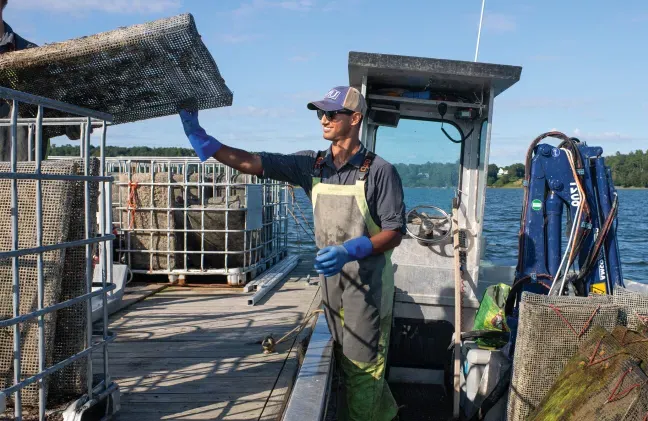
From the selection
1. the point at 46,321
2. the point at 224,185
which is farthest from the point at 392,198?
Answer: the point at 224,185

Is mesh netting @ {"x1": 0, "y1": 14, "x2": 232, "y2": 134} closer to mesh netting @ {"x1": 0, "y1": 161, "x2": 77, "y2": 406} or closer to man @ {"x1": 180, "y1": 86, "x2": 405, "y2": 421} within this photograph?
man @ {"x1": 180, "y1": 86, "x2": 405, "y2": 421}

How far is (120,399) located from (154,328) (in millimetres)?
2028

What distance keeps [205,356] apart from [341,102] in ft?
8.27

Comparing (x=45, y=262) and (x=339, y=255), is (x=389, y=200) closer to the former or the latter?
(x=339, y=255)

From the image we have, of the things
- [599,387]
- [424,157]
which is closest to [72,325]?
[599,387]

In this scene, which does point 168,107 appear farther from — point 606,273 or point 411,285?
point 606,273

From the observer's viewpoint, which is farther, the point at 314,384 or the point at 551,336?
the point at 551,336

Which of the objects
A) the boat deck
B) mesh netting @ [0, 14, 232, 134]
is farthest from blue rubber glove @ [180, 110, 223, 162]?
the boat deck

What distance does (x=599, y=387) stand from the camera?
3.41m

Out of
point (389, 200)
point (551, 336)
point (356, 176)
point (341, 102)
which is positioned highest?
point (341, 102)

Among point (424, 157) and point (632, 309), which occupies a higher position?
point (424, 157)

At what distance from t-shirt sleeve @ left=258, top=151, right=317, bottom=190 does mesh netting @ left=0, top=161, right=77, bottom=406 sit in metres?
1.19

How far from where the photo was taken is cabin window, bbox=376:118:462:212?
6969 millimetres

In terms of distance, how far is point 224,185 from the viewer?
27.2 feet
